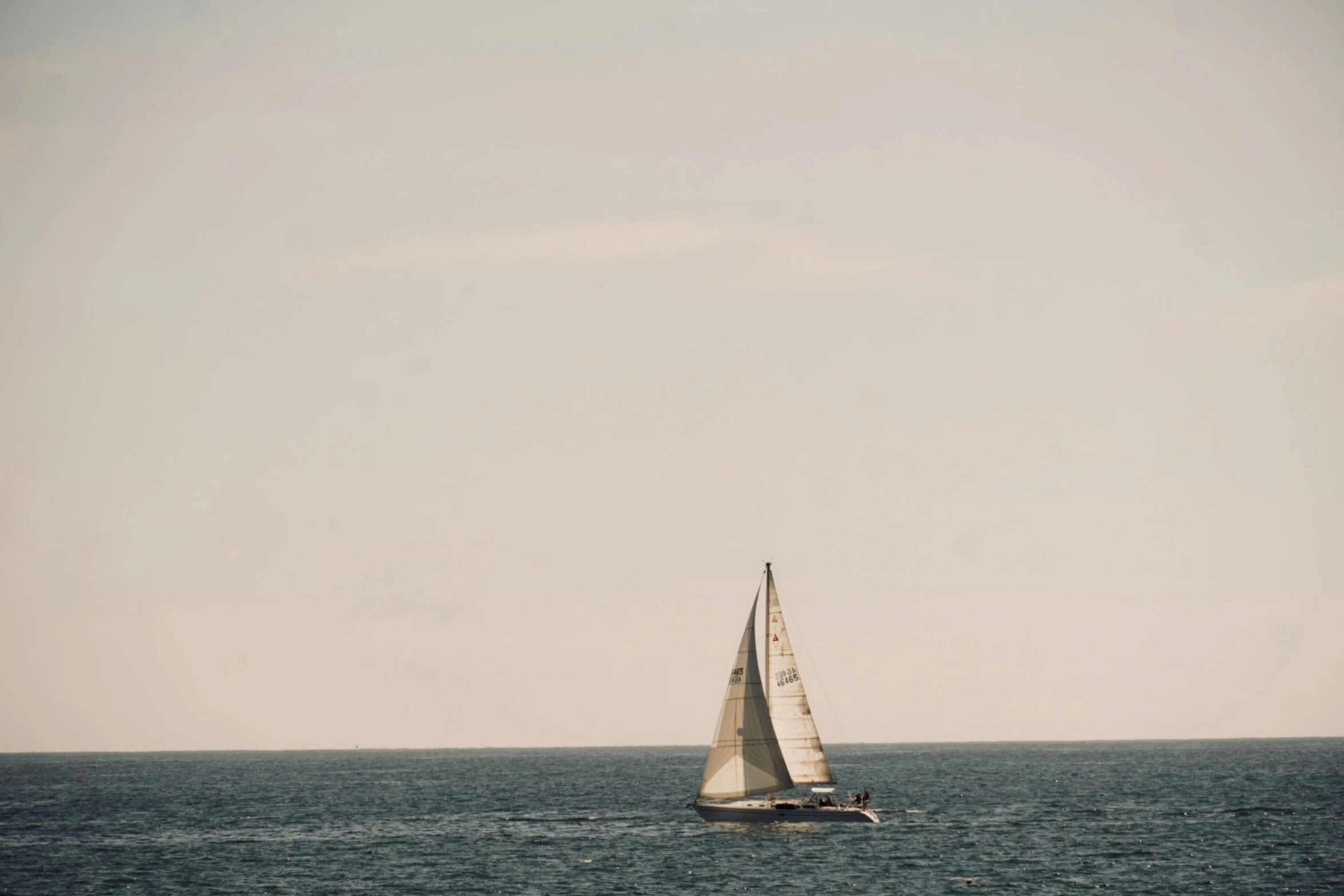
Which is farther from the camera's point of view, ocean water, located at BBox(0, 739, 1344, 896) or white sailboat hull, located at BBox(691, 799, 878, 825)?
white sailboat hull, located at BBox(691, 799, 878, 825)

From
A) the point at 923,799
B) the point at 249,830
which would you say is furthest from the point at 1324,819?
the point at 249,830

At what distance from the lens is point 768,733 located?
8706cm

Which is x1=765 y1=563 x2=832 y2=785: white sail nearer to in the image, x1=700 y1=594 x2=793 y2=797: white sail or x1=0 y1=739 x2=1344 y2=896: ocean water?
x1=700 y1=594 x2=793 y2=797: white sail

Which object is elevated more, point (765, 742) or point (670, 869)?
point (765, 742)

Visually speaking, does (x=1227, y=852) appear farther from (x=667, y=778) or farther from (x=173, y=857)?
(x=667, y=778)

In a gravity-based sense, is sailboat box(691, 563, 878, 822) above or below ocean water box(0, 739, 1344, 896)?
above

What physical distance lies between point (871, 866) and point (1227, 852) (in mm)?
23512

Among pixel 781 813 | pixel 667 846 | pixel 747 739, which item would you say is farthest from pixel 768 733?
pixel 667 846

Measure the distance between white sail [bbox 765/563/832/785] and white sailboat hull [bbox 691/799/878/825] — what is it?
6.51ft

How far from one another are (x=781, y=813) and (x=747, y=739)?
523 cm

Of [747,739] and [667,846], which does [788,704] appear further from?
[667,846]

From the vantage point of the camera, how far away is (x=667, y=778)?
652ft

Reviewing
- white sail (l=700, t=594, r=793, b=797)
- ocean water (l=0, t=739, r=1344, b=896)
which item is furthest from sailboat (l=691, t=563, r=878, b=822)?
ocean water (l=0, t=739, r=1344, b=896)

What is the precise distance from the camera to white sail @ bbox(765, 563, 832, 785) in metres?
86.9
